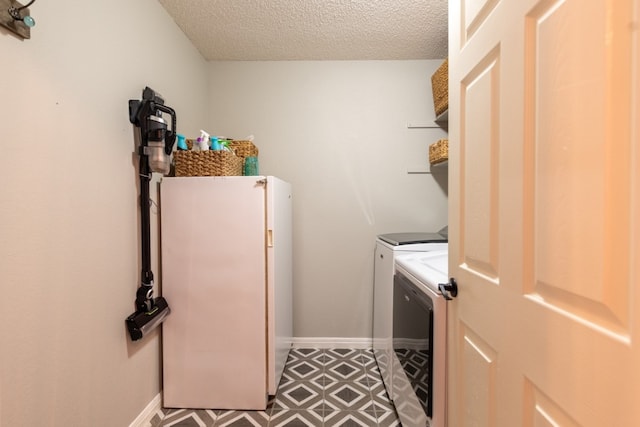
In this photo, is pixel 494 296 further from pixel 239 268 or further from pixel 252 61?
pixel 252 61

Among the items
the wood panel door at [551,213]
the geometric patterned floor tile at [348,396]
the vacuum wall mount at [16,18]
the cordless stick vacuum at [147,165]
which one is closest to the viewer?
the wood panel door at [551,213]

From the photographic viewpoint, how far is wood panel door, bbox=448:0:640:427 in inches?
16.4

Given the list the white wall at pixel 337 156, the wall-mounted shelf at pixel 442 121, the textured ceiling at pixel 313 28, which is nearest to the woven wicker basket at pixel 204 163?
the white wall at pixel 337 156

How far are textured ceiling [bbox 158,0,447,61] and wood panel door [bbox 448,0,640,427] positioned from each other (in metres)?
1.13

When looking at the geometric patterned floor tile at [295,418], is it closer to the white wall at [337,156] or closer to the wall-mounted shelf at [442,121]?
the white wall at [337,156]

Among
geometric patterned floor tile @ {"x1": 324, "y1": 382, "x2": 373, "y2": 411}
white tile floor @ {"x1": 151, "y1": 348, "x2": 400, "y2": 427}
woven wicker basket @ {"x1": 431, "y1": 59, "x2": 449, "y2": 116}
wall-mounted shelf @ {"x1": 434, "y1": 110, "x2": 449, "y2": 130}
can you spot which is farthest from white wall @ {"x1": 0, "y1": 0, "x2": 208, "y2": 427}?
wall-mounted shelf @ {"x1": 434, "y1": 110, "x2": 449, "y2": 130}

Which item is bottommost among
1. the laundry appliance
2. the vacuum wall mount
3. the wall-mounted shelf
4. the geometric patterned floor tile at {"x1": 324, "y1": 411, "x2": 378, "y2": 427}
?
the geometric patterned floor tile at {"x1": 324, "y1": 411, "x2": 378, "y2": 427}

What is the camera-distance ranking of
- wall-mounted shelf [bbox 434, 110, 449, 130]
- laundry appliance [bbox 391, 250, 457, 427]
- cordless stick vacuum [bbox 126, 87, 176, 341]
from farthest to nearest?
wall-mounted shelf [bbox 434, 110, 449, 130] → cordless stick vacuum [bbox 126, 87, 176, 341] → laundry appliance [bbox 391, 250, 457, 427]

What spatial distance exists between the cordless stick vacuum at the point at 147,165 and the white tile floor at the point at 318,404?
62 centimetres

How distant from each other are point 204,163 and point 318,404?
1.56 meters

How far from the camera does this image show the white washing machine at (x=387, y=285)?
70.0 inches

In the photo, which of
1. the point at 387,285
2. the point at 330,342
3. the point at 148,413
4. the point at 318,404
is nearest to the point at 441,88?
the point at 387,285

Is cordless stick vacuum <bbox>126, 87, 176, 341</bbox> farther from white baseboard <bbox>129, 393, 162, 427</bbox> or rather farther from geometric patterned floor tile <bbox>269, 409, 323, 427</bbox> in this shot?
geometric patterned floor tile <bbox>269, 409, 323, 427</bbox>

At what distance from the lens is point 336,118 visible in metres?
2.45
